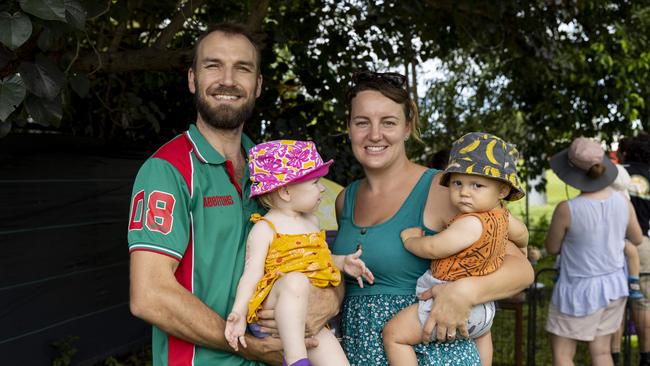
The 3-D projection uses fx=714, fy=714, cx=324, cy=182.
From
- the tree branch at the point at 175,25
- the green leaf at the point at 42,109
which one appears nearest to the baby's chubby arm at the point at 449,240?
the green leaf at the point at 42,109

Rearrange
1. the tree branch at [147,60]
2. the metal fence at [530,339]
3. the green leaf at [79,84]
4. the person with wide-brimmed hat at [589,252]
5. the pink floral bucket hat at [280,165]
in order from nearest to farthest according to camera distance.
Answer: the pink floral bucket hat at [280,165] → the green leaf at [79,84] → the tree branch at [147,60] → the person with wide-brimmed hat at [589,252] → the metal fence at [530,339]

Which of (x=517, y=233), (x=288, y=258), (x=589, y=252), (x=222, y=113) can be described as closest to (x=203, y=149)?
(x=222, y=113)

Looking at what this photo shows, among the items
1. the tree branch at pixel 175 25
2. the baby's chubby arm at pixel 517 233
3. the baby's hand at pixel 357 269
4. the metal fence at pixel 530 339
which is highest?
the tree branch at pixel 175 25

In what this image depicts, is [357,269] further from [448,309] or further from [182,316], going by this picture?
[182,316]

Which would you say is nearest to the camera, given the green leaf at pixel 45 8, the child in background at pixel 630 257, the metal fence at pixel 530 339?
the green leaf at pixel 45 8

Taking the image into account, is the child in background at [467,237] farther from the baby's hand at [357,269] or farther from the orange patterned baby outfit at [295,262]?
Result: the orange patterned baby outfit at [295,262]

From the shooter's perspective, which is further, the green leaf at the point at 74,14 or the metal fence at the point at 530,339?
the metal fence at the point at 530,339

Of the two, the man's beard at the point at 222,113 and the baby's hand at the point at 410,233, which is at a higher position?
the man's beard at the point at 222,113

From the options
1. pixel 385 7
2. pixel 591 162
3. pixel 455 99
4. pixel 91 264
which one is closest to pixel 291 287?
pixel 91 264

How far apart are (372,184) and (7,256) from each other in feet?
7.75

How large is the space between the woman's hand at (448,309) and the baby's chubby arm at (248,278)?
0.61 metres

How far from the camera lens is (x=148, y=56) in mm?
4441

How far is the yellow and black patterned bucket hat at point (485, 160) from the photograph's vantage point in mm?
2537

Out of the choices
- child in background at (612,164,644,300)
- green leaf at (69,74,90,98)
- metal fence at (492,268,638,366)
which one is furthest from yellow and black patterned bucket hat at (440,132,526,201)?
metal fence at (492,268,638,366)
